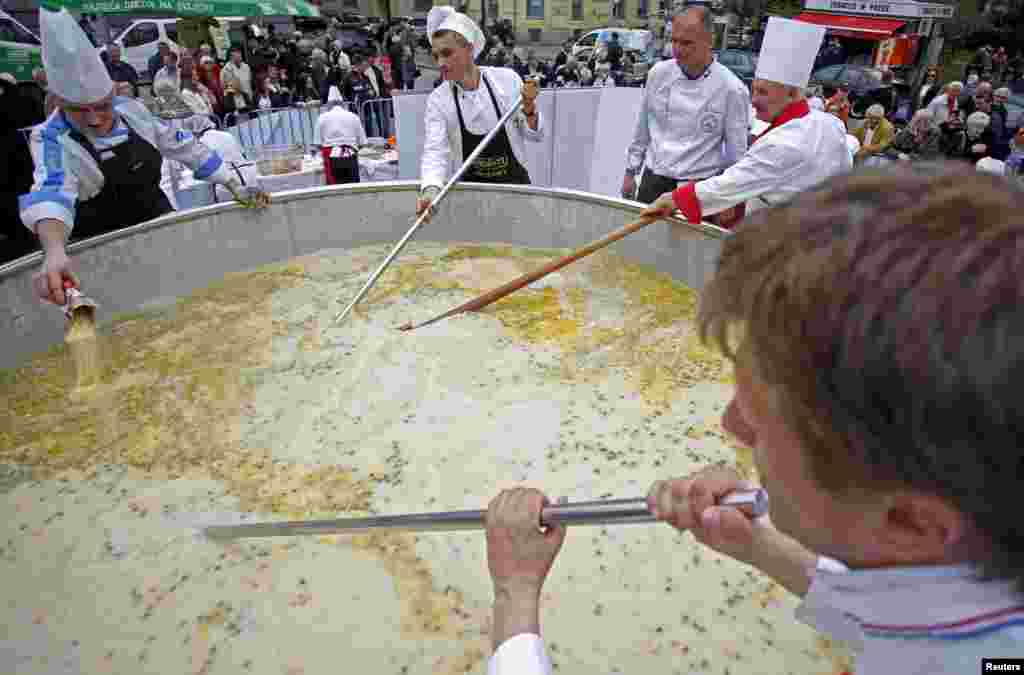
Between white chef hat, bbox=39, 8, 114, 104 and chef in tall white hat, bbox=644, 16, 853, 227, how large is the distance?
2069 millimetres

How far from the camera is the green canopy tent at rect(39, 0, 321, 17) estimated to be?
24.6 ft

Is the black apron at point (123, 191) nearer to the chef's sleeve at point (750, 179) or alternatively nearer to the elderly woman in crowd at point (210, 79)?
the chef's sleeve at point (750, 179)

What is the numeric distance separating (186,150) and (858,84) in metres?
12.5

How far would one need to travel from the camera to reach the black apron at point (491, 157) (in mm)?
3370

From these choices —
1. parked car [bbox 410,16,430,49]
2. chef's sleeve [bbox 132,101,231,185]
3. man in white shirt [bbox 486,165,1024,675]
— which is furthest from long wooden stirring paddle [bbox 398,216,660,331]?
parked car [bbox 410,16,430,49]

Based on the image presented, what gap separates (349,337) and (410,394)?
499 millimetres

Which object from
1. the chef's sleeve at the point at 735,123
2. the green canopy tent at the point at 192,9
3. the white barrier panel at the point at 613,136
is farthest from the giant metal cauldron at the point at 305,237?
the green canopy tent at the point at 192,9

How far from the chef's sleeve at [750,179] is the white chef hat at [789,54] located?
1.10 ft

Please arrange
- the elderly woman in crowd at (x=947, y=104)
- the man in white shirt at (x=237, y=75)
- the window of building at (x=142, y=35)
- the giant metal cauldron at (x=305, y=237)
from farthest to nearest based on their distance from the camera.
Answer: the window of building at (x=142, y=35) → the man in white shirt at (x=237, y=75) → the elderly woman in crowd at (x=947, y=104) → the giant metal cauldron at (x=305, y=237)

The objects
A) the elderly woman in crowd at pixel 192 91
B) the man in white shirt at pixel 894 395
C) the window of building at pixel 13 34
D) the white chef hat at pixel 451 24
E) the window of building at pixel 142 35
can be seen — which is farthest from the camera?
the window of building at pixel 142 35

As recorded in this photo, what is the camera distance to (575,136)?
5773mm

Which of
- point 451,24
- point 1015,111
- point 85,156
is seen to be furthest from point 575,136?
point 1015,111

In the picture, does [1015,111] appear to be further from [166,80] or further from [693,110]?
[166,80]

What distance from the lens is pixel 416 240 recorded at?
349 centimetres
